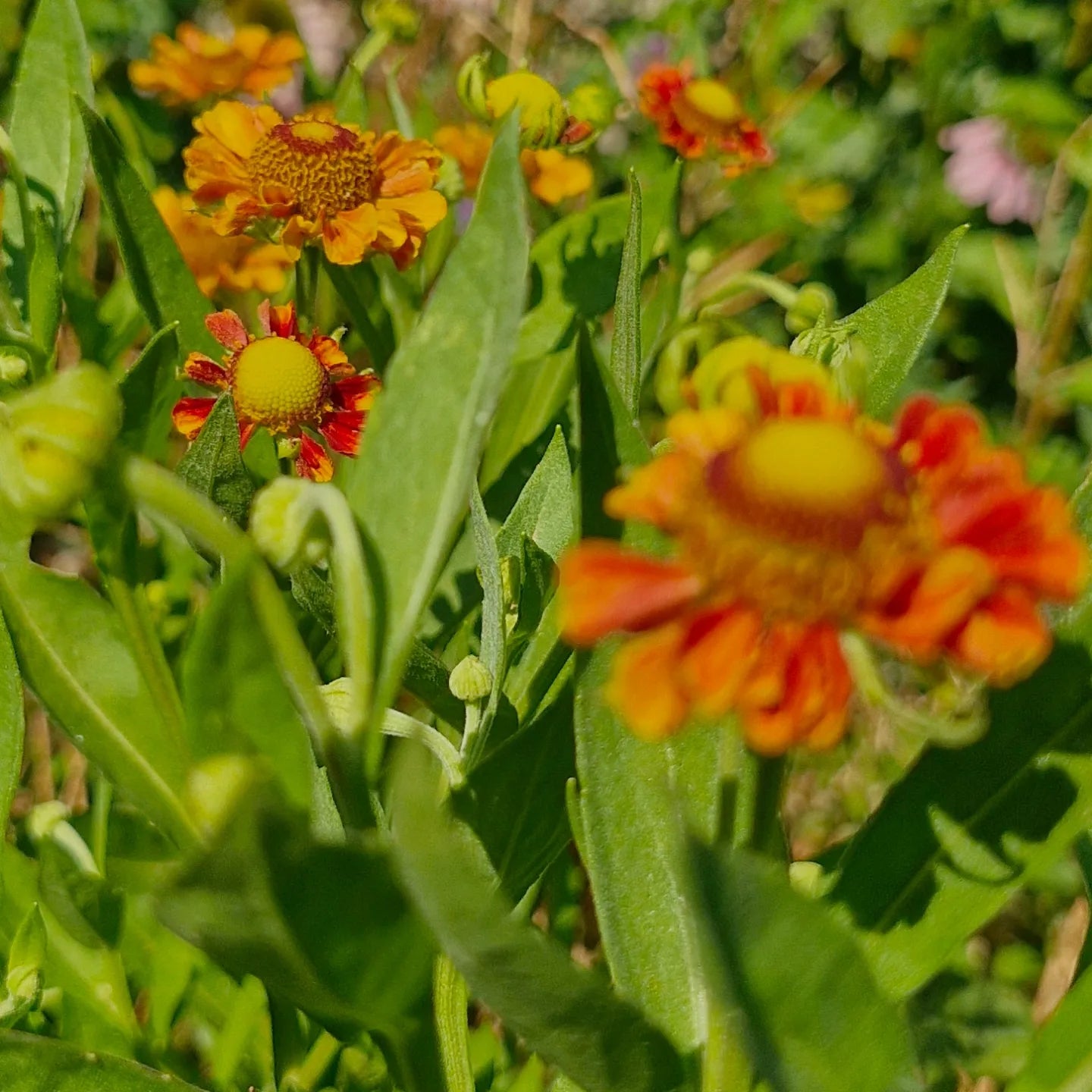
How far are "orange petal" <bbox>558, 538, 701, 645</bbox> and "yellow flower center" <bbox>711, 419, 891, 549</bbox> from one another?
35 mm

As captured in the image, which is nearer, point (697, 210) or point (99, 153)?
point (99, 153)

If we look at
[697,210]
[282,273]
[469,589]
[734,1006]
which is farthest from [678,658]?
[697,210]

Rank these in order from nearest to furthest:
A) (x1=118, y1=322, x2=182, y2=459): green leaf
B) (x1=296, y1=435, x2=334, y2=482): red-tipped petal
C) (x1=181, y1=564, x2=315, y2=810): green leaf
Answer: (x1=181, y1=564, x2=315, y2=810): green leaf → (x1=118, y1=322, x2=182, y2=459): green leaf → (x1=296, y1=435, x2=334, y2=482): red-tipped petal

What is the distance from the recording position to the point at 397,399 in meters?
0.49

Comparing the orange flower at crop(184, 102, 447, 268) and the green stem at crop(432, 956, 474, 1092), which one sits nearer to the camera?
the green stem at crop(432, 956, 474, 1092)

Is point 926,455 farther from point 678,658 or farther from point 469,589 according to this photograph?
point 469,589

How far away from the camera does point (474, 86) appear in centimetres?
103

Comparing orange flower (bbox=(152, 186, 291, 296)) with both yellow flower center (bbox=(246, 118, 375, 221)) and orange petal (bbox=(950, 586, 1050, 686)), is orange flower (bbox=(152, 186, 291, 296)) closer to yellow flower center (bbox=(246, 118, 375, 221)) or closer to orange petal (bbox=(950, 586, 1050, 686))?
yellow flower center (bbox=(246, 118, 375, 221))

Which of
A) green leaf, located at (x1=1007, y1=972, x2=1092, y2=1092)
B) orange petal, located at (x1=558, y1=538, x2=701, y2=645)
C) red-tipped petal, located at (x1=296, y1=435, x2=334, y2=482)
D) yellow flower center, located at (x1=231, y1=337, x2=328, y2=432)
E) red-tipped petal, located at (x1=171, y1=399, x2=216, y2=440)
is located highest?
orange petal, located at (x1=558, y1=538, x2=701, y2=645)

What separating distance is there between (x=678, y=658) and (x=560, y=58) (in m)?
1.91

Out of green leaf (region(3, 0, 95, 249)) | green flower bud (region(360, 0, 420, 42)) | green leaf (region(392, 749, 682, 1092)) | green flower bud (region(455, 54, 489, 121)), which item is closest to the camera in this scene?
green leaf (region(392, 749, 682, 1092))

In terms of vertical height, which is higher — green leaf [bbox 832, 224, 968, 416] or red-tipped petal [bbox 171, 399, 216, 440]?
green leaf [bbox 832, 224, 968, 416]

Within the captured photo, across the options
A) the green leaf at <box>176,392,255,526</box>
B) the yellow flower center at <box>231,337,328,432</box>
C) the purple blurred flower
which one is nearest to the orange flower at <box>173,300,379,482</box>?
the yellow flower center at <box>231,337,328,432</box>

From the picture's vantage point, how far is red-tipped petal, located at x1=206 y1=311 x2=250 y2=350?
0.81 m
